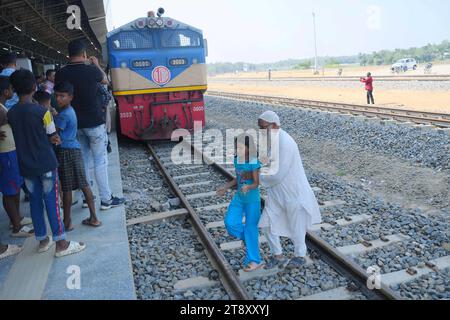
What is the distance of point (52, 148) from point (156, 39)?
6.44m

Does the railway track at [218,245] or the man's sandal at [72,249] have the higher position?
the man's sandal at [72,249]

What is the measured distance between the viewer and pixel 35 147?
12.9 feet

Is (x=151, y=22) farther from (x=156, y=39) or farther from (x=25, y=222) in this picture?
(x=25, y=222)

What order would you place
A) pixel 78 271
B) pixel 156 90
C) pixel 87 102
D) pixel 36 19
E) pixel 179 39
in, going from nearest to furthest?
pixel 78 271 < pixel 87 102 < pixel 156 90 < pixel 179 39 < pixel 36 19

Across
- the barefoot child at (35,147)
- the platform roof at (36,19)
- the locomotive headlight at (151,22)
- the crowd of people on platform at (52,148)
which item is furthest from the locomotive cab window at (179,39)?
the barefoot child at (35,147)

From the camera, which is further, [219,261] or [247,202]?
[219,261]

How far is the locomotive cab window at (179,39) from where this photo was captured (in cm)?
1002

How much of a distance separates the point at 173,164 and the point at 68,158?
401 cm

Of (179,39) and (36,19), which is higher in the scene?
(36,19)

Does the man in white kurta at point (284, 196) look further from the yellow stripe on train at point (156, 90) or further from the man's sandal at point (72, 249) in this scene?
the yellow stripe on train at point (156, 90)

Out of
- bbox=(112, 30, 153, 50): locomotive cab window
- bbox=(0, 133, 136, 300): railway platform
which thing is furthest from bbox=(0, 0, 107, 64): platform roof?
bbox=(0, 133, 136, 300): railway platform

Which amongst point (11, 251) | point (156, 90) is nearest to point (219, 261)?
point (11, 251)

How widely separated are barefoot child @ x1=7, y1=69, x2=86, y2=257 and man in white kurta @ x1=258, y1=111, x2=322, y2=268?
2055mm
